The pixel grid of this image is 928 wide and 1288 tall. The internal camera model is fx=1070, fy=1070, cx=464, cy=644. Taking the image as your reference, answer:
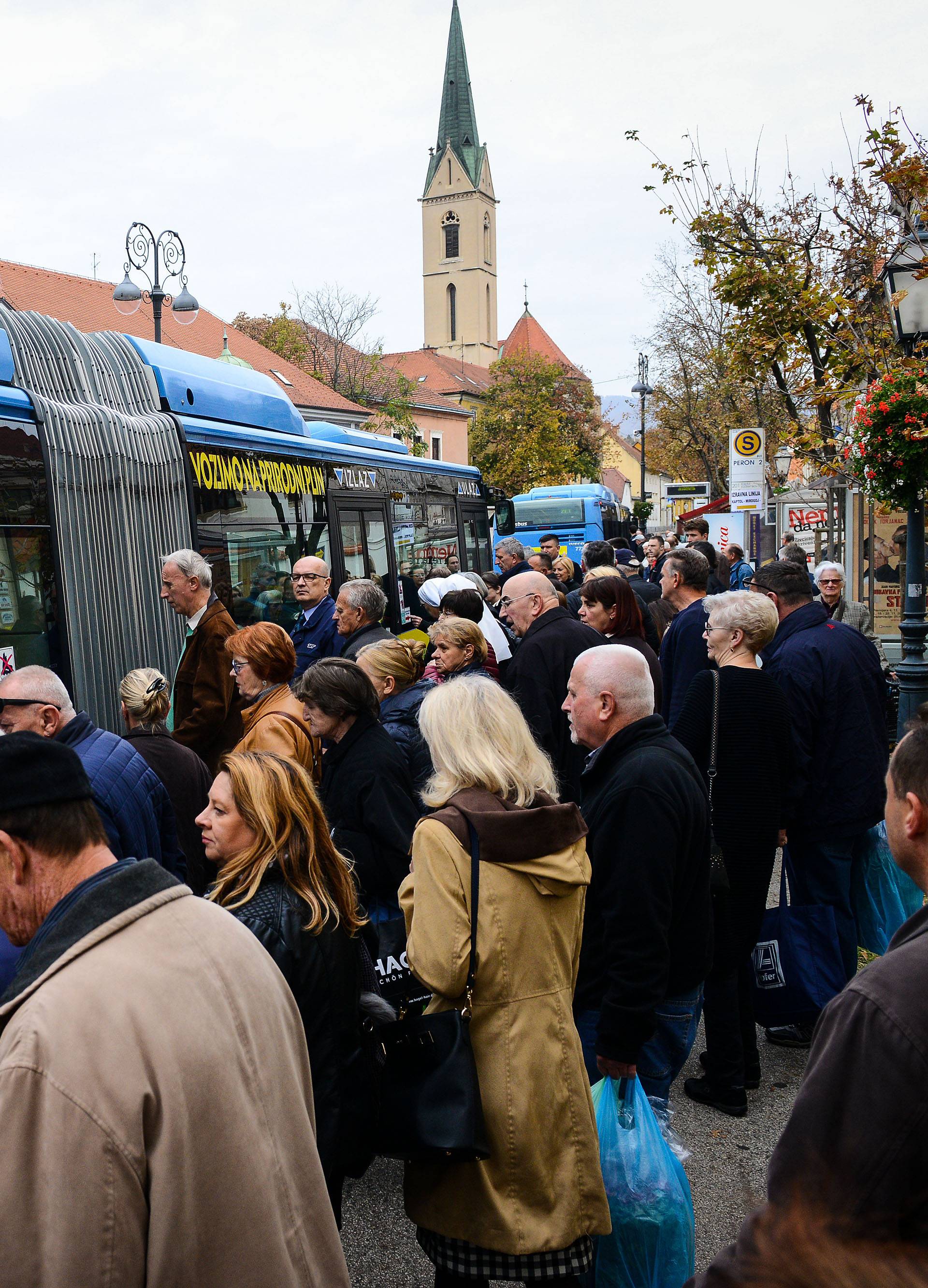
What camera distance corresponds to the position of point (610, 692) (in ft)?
11.0

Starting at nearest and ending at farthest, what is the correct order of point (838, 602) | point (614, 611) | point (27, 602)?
point (614, 611) → point (27, 602) → point (838, 602)

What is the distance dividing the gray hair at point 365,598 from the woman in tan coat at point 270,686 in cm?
141

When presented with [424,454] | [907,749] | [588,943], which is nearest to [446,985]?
[588,943]

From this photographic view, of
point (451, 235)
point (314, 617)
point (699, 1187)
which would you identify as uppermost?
point (451, 235)

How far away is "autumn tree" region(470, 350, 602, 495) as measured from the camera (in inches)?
2349

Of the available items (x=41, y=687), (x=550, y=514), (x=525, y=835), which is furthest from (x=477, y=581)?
(x=550, y=514)

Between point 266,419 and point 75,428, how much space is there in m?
3.16

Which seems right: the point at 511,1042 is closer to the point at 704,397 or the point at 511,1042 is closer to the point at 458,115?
the point at 704,397

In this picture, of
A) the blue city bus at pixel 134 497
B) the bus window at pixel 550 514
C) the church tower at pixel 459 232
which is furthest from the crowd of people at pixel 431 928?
the church tower at pixel 459 232

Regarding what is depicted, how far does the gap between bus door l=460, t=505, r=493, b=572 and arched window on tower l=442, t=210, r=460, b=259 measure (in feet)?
277

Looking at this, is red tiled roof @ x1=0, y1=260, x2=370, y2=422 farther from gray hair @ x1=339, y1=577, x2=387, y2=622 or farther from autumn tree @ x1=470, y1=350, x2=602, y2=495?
gray hair @ x1=339, y1=577, x2=387, y2=622

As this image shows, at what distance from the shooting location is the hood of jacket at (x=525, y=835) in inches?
103

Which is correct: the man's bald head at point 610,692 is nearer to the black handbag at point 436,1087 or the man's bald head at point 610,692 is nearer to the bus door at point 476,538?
the black handbag at point 436,1087

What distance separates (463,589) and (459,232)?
95030 millimetres
